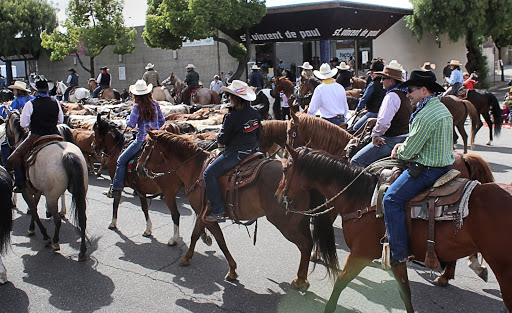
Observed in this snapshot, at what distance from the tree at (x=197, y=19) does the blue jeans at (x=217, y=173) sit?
17799mm

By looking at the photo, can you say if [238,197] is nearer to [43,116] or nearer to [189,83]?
[43,116]

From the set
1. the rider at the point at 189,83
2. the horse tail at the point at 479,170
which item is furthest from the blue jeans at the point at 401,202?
the rider at the point at 189,83

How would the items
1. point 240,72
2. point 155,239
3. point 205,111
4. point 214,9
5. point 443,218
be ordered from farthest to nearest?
point 240,72 < point 214,9 < point 205,111 < point 155,239 < point 443,218

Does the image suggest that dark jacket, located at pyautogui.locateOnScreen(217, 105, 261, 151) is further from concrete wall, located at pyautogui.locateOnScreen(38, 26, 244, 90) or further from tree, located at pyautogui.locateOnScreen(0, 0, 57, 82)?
tree, located at pyautogui.locateOnScreen(0, 0, 57, 82)

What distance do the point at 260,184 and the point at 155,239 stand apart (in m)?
2.63

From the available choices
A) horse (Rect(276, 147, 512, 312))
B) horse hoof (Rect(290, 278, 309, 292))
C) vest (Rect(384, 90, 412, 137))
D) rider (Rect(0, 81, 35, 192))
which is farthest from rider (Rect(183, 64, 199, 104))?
horse (Rect(276, 147, 512, 312))

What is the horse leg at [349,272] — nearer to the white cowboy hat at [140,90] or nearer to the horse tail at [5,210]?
the horse tail at [5,210]

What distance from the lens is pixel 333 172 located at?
465cm

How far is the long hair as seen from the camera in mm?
7613

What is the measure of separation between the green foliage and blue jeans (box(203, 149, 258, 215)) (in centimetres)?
3372

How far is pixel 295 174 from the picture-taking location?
4781 mm

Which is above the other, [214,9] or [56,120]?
[214,9]

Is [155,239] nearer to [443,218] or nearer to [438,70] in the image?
[443,218]

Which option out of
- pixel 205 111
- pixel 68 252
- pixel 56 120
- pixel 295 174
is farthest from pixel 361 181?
pixel 205 111
